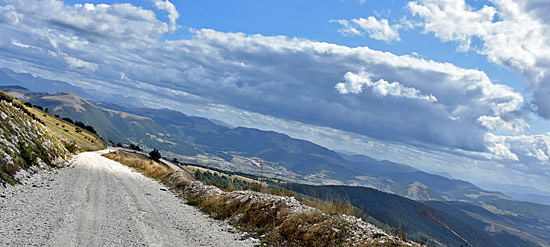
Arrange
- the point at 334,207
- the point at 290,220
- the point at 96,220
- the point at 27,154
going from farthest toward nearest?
the point at 27,154 → the point at 334,207 → the point at 290,220 → the point at 96,220

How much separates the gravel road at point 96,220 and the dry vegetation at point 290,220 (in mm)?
1088

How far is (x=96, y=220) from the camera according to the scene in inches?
563

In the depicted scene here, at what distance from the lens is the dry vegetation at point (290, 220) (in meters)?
13.4

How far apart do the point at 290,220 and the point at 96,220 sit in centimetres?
873

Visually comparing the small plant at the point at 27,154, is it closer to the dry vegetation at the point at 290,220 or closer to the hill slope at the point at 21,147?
the hill slope at the point at 21,147

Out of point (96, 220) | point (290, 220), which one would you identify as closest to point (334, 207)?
point (290, 220)

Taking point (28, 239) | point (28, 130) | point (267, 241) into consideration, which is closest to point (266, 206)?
point (267, 241)

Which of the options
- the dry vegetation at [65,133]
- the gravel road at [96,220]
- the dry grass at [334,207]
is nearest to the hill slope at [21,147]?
the gravel road at [96,220]

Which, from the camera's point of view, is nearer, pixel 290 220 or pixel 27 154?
pixel 290 220

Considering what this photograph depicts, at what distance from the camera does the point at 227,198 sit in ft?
72.1

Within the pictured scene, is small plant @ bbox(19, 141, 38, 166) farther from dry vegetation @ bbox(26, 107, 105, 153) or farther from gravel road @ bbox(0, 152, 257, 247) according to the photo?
dry vegetation @ bbox(26, 107, 105, 153)

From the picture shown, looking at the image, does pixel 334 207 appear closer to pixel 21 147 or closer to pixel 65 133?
pixel 21 147

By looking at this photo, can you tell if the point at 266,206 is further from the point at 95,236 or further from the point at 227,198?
the point at 95,236

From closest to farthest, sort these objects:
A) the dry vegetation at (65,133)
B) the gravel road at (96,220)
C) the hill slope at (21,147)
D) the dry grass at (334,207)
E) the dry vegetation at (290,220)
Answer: the gravel road at (96,220), the dry vegetation at (290,220), the dry grass at (334,207), the hill slope at (21,147), the dry vegetation at (65,133)
